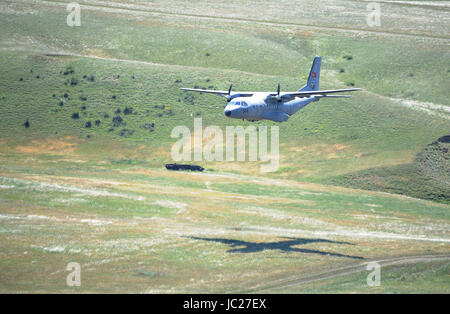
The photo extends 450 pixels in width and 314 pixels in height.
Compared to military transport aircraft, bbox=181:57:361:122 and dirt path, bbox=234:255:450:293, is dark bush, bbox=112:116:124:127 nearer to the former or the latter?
military transport aircraft, bbox=181:57:361:122

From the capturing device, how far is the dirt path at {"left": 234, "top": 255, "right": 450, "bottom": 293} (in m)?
36.5

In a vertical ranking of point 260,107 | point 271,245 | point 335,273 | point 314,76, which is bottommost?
point 335,273

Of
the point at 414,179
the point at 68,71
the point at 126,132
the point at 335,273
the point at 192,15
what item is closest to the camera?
the point at 335,273

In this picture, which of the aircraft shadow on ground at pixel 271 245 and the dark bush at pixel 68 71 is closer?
the aircraft shadow on ground at pixel 271 245

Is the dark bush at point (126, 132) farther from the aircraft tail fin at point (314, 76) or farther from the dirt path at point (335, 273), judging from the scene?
the dirt path at point (335, 273)

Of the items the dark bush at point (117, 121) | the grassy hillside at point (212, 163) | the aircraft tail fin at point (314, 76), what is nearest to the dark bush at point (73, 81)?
the grassy hillside at point (212, 163)

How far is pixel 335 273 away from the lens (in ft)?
130

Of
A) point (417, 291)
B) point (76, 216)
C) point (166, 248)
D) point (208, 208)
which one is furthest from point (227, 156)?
point (417, 291)

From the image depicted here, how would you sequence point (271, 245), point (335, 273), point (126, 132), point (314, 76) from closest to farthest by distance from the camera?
point (335, 273)
point (271, 245)
point (314, 76)
point (126, 132)

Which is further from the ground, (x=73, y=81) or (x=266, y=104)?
(x=73, y=81)

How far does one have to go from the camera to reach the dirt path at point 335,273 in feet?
120

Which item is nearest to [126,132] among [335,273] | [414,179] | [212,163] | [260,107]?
[212,163]

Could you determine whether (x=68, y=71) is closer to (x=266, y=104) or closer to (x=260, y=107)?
(x=266, y=104)
